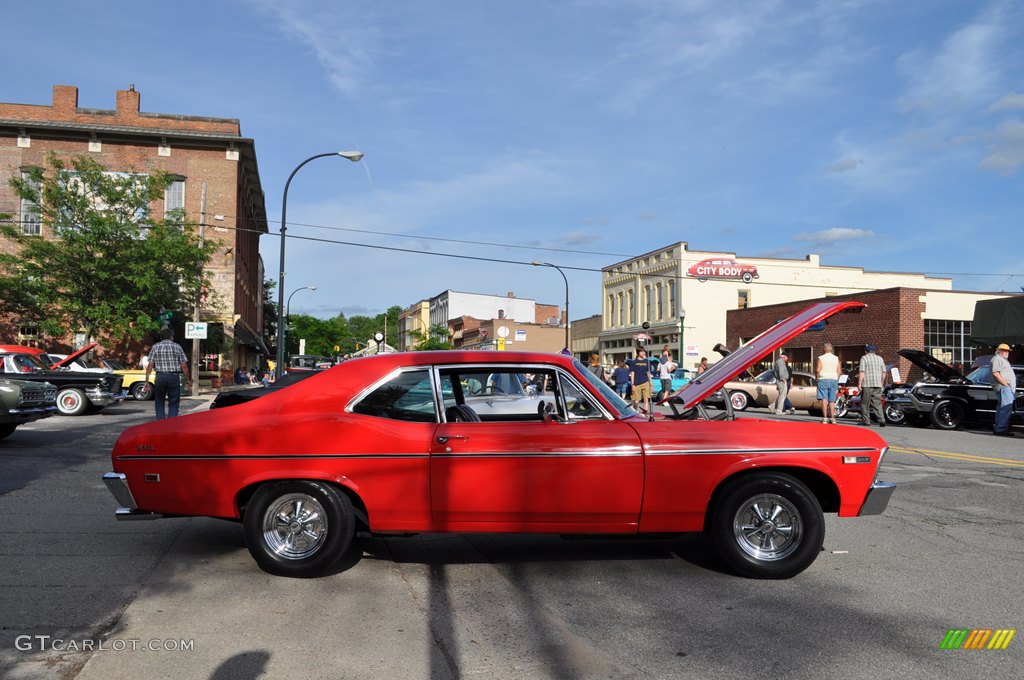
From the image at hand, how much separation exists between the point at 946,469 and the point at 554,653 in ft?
26.8

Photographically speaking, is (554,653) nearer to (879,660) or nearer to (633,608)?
(633,608)

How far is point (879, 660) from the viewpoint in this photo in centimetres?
358

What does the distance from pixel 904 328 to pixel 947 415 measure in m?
18.2

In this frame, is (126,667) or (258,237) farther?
(258,237)

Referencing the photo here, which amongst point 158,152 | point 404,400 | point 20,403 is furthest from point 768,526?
point 158,152

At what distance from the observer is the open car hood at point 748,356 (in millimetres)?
5410

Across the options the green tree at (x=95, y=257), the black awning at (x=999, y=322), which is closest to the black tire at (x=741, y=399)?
the black awning at (x=999, y=322)

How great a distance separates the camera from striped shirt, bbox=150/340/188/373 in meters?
12.3

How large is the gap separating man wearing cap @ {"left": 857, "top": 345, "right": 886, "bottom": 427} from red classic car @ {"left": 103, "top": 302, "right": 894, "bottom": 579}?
12610 millimetres

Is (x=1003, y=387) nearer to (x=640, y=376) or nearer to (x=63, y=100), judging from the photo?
(x=640, y=376)

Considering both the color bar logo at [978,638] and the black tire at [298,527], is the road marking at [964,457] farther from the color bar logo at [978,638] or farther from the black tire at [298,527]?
the black tire at [298,527]

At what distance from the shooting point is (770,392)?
2392 centimetres

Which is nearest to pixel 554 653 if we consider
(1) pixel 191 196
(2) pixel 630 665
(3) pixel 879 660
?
(2) pixel 630 665

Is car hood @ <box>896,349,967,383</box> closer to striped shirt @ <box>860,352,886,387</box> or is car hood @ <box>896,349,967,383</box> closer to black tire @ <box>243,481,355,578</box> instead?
striped shirt @ <box>860,352,886,387</box>
